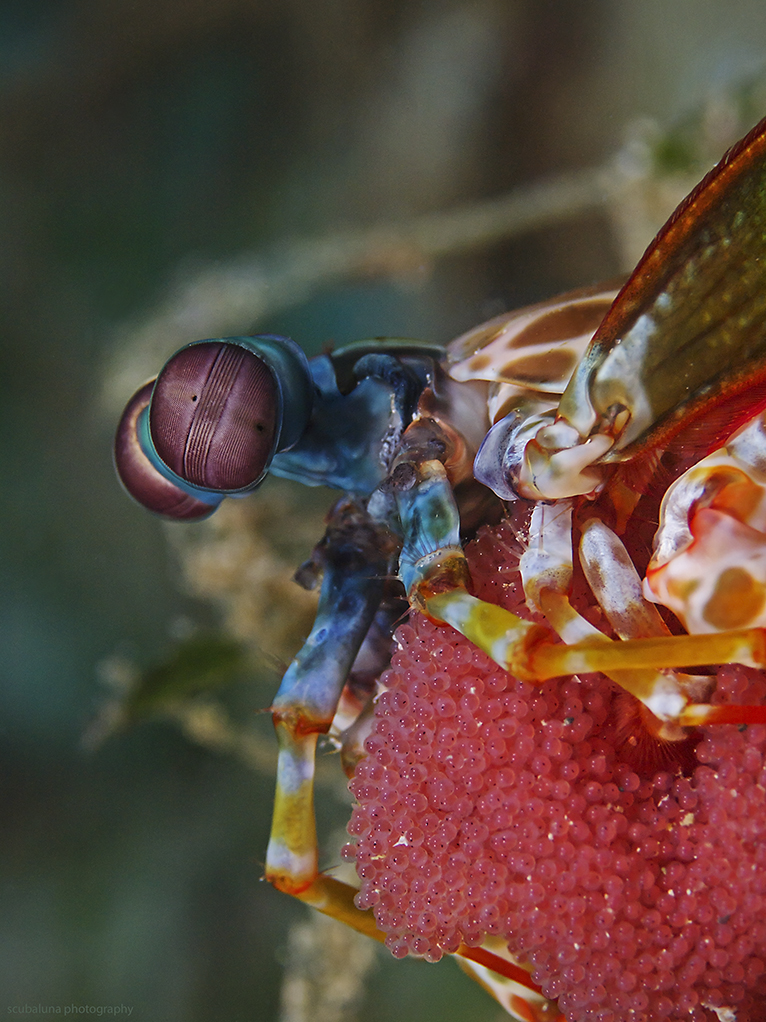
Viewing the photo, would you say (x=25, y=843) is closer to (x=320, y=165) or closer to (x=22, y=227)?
(x=22, y=227)

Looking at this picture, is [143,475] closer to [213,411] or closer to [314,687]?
[213,411]

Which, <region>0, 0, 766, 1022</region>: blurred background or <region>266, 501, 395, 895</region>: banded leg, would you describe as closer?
<region>266, 501, 395, 895</region>: banded leg

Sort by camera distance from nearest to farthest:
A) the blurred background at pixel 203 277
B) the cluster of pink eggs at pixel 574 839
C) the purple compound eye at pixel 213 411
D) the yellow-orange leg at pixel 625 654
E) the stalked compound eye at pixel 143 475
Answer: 1. the yellow-orange leg at pixel 625 654
2. the cluster of pink eggs at pixel 574 839
3. the purple compound eye at pixel 213 411
4. the stalked compound eye at pixel 143 475
5. the blurred background at pixel 203 277

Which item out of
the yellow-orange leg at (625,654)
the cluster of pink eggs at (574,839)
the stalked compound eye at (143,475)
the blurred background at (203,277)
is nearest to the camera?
the yellow-orange leg at (625,654)

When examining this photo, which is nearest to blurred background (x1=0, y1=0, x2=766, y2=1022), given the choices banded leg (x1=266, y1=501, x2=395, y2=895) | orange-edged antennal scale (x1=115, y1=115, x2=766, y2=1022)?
banded leg (x1=266, y1=501, x2=395, y2=895)

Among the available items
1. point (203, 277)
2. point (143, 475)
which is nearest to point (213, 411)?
point (143, 475)

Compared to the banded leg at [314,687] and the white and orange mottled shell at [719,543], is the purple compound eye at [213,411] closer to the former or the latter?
the banded leg at [314,687]

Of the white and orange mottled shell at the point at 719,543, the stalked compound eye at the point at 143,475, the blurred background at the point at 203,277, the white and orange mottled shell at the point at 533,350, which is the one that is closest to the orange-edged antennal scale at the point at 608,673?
the white and orange mottled shell at the point at 719,543

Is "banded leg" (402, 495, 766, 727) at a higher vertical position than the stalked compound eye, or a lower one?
lower

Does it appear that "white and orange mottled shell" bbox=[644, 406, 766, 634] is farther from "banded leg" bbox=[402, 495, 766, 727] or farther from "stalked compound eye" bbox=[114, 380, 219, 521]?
"stalked compound eye" bbox=[114, 380, 219, 521]
